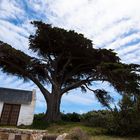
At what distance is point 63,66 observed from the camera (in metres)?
27.7

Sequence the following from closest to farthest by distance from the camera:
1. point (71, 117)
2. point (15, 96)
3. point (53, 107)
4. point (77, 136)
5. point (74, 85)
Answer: point (77, 136) < point (53, 107) < point (74, 85) < point (15, 96) < point (71, 117)

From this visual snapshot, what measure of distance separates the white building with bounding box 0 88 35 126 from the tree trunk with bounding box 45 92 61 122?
2.81m

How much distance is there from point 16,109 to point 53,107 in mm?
4564

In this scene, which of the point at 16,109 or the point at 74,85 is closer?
the point at 74,85

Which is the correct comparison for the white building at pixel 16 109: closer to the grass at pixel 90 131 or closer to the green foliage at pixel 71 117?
the grass at pixel 90 131

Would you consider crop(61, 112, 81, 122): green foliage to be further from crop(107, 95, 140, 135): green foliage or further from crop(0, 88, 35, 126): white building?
crop(107, 95, 140, 135): green foliage

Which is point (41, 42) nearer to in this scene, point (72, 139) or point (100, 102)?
point (100, 102)

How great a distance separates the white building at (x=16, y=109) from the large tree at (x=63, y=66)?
267 cm

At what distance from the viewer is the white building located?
87.8 feet

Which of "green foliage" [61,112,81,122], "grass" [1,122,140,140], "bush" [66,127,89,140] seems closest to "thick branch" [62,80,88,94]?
"grass" [1,122,140,140]

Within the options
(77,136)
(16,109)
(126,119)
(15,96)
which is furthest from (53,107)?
(77,136)

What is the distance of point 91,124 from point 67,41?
329 inches

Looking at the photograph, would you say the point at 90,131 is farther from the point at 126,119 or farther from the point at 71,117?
the point at 71,117

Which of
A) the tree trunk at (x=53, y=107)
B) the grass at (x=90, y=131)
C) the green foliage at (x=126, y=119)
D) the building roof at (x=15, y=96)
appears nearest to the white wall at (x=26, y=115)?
the building roof at (x=15, y=96)
